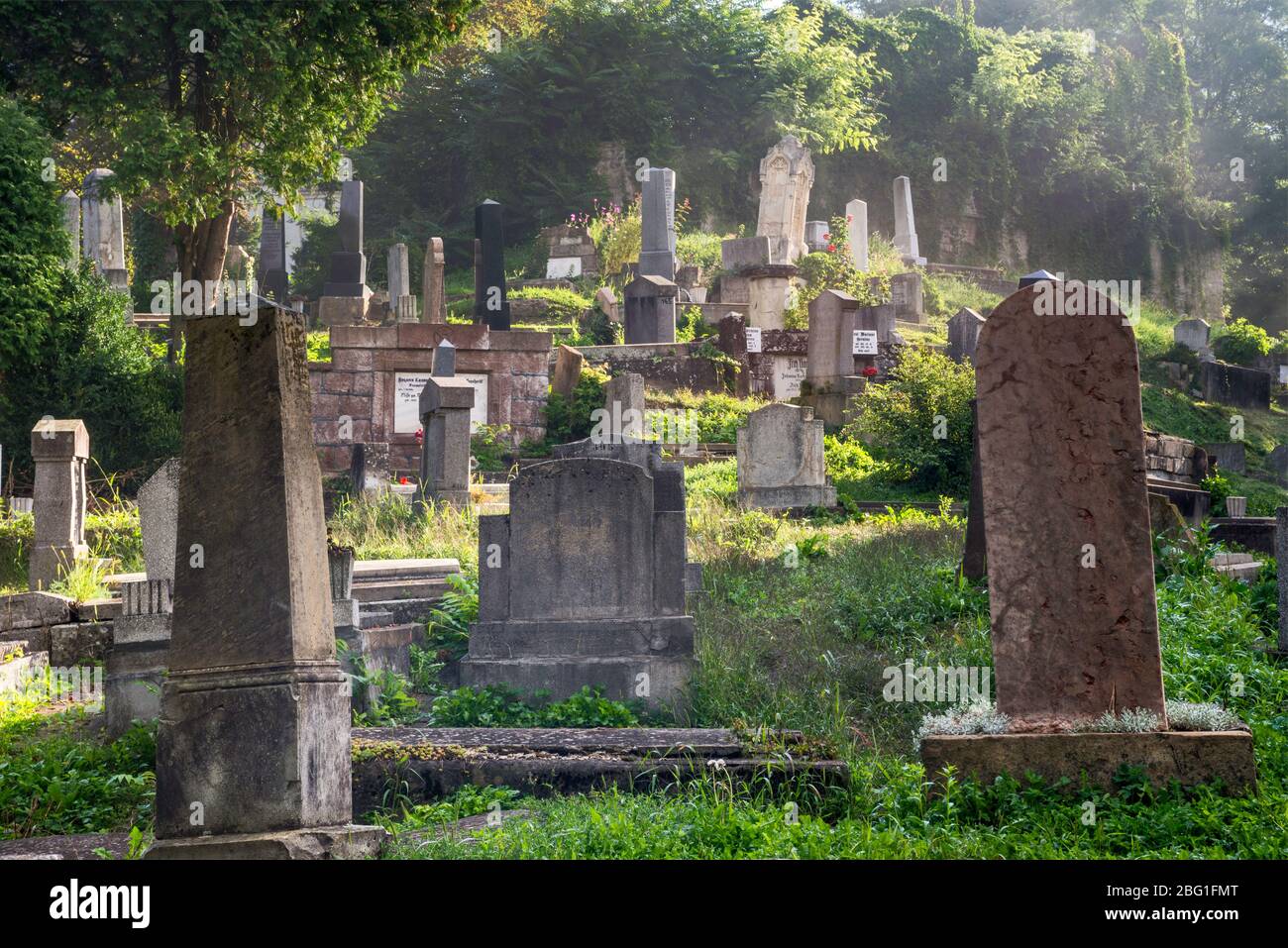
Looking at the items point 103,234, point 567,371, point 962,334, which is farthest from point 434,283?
point 962,334

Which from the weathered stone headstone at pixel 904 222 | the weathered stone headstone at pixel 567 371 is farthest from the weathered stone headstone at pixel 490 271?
the weathered stone headstone at pixel 904 222

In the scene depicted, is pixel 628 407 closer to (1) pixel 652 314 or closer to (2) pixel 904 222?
(1) pixel 652 314

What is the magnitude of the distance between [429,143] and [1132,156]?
82.8 feet

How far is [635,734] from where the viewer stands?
685cm

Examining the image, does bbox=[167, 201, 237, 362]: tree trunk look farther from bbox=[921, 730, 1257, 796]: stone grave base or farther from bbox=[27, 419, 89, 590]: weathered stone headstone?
bbox=[921, 730, 1257, 796]: stone grave base

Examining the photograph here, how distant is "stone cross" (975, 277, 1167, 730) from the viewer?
19.4 ft

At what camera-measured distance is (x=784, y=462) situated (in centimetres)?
1670

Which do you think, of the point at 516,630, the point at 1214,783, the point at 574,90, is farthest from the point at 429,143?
the point at 1214,783

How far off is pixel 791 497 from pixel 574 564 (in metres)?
7.72

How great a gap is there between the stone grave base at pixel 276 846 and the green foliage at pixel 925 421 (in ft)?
44.9

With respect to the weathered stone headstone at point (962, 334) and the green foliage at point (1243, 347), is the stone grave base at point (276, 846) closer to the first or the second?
the weathered stone headstone at point (962, 334)

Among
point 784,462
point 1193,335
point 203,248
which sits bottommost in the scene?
point 784,462

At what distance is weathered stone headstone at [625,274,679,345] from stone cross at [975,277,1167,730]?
19.7m
